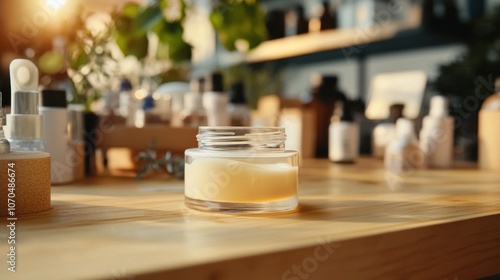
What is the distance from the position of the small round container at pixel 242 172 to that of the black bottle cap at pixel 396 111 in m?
0.81

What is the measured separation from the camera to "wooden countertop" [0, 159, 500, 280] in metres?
0.35

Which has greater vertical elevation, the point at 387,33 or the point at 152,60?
the point at 387,33

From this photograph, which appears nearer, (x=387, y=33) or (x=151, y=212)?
(x=151, y=212)

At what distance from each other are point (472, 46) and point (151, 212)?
147cm

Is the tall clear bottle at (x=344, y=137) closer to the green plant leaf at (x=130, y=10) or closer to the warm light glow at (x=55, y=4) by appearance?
the green plant leaf at (x=130, y=10)

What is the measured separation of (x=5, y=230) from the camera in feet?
1.50

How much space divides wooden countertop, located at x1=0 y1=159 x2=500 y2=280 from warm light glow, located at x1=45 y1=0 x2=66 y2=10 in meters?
0.39

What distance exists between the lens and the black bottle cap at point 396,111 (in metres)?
1.32

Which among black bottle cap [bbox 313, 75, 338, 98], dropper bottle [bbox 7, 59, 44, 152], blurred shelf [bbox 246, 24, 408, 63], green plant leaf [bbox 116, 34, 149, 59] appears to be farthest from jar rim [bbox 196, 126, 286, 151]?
blurred shelf [bbox 246, 24, 408, 63]

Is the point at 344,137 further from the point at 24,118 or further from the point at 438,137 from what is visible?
the point at 24,118

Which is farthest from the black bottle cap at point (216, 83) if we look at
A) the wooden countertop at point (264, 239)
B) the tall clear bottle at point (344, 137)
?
the wooden countertop at point (264, 239)

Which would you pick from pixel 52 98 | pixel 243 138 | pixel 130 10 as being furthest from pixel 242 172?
pixel 130 10

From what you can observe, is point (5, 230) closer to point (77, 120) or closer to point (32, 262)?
point (32, 262)

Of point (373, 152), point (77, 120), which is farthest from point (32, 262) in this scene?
Answer: point (373, 152)
